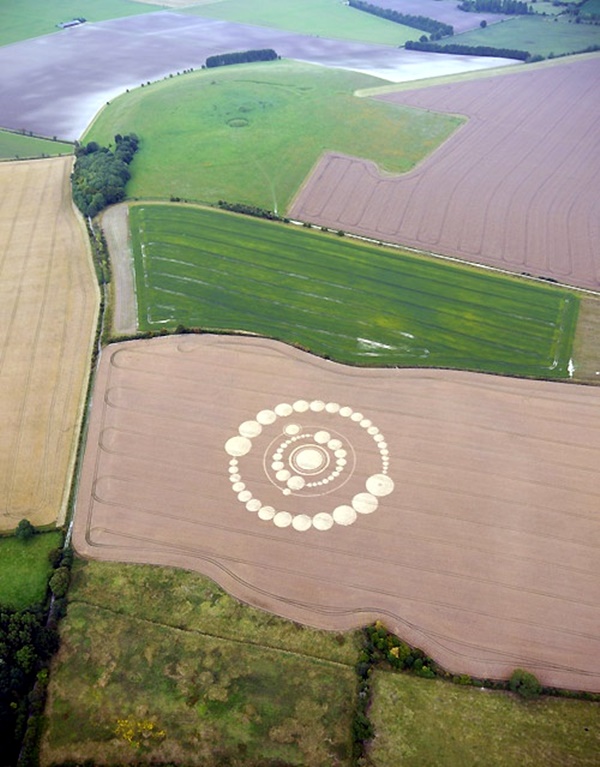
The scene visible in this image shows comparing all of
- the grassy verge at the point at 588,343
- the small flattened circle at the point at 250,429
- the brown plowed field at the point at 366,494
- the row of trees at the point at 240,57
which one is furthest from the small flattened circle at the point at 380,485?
the row of trees at the point at 240,57

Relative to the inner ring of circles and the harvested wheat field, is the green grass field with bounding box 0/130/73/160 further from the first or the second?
the inner ring of circles

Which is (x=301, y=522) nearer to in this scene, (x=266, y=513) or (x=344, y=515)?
(x=266, y=513)

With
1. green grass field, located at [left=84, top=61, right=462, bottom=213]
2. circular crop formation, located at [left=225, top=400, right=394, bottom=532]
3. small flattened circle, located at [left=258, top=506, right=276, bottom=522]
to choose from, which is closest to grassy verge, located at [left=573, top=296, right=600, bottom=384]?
circular crop formation, located at [left=225, top=400, right=394, bottom=532]

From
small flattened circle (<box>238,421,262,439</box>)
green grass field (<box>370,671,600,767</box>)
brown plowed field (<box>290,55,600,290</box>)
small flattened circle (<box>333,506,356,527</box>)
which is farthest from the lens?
brown plowed field (<box>290,55,600,290</box>)

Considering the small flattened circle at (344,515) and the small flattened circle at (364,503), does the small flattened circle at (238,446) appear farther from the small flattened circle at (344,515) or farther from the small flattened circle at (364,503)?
the small flattened circle at (364,503)

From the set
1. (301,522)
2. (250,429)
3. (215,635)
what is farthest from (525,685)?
(250,429)

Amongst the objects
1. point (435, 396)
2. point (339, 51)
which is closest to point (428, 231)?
point (435, 396)
